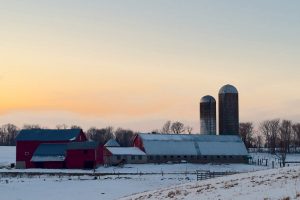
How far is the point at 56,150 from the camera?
257 ft

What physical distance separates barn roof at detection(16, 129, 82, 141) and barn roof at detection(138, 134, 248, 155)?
1178cm

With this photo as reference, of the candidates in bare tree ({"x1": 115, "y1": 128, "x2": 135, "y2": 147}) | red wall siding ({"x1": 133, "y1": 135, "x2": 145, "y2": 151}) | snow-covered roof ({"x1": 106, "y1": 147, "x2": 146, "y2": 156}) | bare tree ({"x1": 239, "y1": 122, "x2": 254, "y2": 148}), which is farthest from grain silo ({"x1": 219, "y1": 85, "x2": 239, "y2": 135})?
bare tree ({"x1": 115, "y1": 128, "x2": 135, "y2": 147})

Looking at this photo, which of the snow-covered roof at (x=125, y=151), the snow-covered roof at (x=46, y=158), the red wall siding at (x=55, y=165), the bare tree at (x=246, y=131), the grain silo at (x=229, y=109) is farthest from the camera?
the bare tree at (x=246, y=131)

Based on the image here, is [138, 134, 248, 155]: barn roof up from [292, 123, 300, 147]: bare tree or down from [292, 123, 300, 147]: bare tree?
down

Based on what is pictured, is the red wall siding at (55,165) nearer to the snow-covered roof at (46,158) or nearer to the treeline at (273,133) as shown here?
the snow-covered roof at (46,158)

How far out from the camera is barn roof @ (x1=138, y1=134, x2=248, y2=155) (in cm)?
8475

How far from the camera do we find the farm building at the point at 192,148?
84000 mm

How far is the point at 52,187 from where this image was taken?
44.6m

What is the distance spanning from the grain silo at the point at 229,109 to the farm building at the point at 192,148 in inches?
205

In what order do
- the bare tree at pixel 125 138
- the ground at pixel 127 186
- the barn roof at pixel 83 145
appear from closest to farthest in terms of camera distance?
the ground at pixel 127 186, the barn roof at pixel 83 145, the bare tree at pixel 125 138

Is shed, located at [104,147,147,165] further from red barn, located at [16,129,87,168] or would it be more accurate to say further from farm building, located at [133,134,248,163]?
red barn, located at [16,129,87,168]

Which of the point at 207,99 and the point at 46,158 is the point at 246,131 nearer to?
the point at 207,99

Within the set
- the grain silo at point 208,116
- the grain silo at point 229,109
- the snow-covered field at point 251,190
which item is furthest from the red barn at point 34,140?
the snow-covered field at point 251,190

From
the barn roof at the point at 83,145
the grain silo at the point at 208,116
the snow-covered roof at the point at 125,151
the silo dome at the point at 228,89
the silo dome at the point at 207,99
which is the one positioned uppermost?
the silo dome at the point at 228,89
